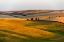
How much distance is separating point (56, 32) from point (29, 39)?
7.81 feet

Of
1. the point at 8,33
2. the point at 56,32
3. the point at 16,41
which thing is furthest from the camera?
the point at 56,32

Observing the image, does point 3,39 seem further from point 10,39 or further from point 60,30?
point 60,30

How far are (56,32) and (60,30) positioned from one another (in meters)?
0.54

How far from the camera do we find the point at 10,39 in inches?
317

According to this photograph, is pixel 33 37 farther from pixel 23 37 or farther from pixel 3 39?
pixel 3 39

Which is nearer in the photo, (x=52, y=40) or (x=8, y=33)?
(x=52, y=40)

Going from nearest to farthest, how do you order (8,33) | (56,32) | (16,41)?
1. (16,41)
2. (8,33)
3. (56,32)

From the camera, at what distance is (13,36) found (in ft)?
28.0

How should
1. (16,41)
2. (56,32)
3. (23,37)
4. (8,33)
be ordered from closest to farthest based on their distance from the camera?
(16,41), (23,37), (8,33), (56,32)

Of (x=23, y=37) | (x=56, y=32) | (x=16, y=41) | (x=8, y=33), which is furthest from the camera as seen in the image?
(x=56, y=32)

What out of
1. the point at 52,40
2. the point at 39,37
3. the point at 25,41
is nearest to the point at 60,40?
the point at 52,40

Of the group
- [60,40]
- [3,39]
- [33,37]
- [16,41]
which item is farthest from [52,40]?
[3,39]

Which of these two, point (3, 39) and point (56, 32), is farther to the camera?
point (56, 32)

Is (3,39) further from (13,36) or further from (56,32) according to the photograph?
(56,32)
